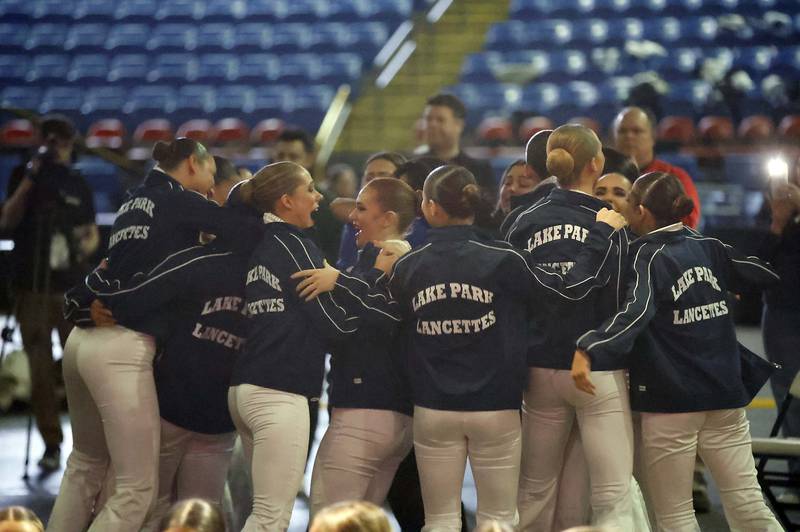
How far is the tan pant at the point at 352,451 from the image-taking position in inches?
153

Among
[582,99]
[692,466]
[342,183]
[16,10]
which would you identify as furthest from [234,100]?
[692,466]

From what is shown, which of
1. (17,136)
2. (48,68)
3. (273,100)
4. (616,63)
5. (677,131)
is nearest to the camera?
(677,131)

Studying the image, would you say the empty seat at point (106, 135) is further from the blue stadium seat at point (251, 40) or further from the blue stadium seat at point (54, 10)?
the blue stadium seat at point (54, 10)

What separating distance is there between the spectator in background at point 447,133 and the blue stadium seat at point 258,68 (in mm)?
10714

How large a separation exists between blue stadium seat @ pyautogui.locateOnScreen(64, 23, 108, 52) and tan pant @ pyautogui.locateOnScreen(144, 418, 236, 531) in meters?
14.1

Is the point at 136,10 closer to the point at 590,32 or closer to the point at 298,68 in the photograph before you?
the point at 298,68

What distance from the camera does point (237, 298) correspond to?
417cm

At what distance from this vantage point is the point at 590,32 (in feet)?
52.0

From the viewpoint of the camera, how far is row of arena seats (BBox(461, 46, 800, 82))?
14.6 metres

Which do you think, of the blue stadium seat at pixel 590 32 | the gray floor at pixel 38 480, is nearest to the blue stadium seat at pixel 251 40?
the blue stadium seat at pixel 590 32

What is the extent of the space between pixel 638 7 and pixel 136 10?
7.86m

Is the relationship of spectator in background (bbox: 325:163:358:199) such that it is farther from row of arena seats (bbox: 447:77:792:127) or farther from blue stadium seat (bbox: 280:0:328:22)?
blue stadium seat (bbox: 280:0:328:22)

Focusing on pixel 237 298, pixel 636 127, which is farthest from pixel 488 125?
pixel 237 298

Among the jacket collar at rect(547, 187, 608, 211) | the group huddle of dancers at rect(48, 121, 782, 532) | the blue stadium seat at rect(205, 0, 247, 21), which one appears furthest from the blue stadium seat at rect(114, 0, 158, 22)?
the jacket collar at rect(547, 187, 608, 211)
